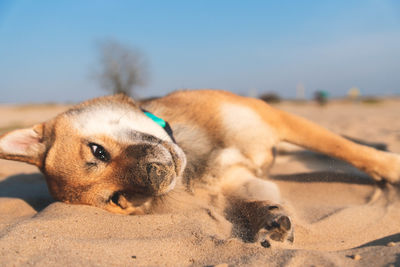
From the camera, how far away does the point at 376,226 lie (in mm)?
2379

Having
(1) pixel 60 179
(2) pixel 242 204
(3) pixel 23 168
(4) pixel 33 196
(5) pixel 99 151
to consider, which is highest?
(5) pixel 99 151

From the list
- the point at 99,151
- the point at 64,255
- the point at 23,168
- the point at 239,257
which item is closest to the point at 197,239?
the point at 239,257

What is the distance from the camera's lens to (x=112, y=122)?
9.14ft

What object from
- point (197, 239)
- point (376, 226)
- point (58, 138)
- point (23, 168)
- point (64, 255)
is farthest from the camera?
point (23, 168)

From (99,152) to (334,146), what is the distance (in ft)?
7.40

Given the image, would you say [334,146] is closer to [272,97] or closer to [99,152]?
[99,152]

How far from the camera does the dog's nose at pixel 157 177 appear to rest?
7.21 feet

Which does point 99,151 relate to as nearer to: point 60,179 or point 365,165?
point 60,179

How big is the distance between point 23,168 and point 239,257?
14.7ft

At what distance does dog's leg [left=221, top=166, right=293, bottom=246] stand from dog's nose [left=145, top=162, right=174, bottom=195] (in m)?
0.58

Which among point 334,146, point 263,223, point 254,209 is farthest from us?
point 334,146

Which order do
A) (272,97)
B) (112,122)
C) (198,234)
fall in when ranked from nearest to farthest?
(198,234) < (112,122) < (272,97)

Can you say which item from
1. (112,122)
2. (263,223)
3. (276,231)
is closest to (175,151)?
(112,122)

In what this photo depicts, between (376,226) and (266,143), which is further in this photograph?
(266,143)
